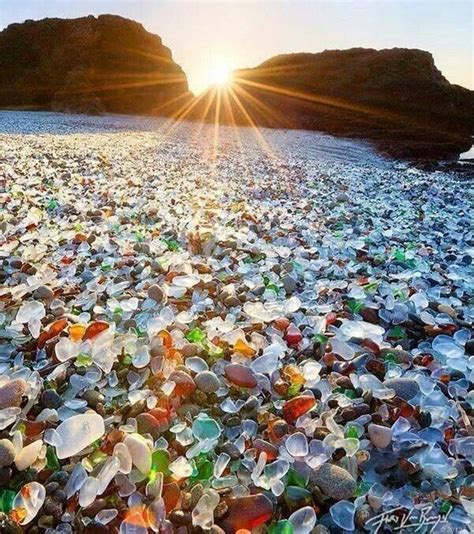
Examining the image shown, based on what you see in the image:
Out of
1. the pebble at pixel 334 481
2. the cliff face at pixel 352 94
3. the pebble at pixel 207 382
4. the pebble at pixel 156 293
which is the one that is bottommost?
the pebble at pixel 334 481

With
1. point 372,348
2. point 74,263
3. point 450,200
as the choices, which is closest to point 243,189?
point 450,200

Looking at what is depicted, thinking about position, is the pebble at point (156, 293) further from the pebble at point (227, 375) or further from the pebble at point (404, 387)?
the pebble at point (404, 387)

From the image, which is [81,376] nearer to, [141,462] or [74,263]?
[141,462]

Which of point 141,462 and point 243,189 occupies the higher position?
point 243,189

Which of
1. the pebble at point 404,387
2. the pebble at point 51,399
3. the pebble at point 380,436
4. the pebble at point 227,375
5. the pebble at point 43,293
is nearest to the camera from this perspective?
the pebble at point 227,375

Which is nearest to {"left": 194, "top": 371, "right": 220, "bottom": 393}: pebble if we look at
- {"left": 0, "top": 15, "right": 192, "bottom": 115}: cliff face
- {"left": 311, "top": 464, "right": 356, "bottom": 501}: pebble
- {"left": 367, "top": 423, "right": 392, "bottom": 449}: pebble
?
{"left": 311, "top": 464, "right": 356, "bottom": 501}: pebble

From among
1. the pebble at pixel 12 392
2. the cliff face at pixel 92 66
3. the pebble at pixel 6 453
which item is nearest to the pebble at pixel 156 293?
the pebble at pixel 12 392

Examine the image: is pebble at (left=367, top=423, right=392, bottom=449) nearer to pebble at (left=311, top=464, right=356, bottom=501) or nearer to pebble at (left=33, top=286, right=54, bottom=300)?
pebble at (left=311, top=464, right=356, bottom=501)
